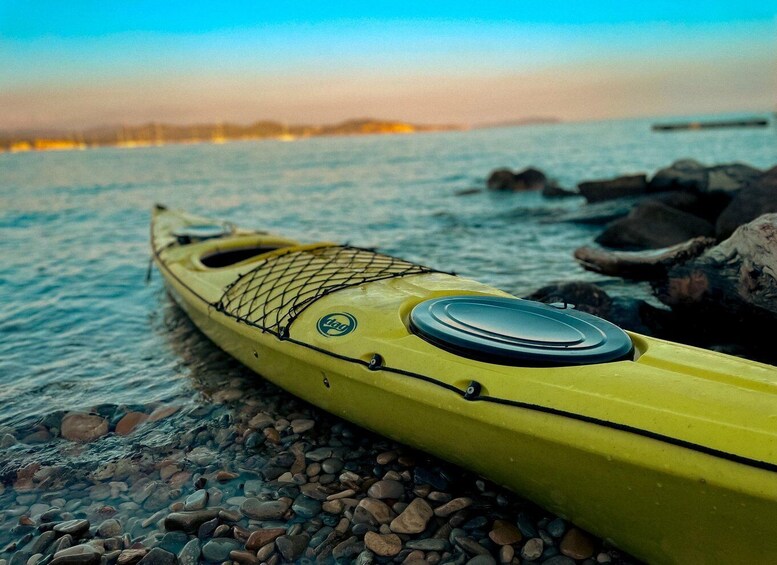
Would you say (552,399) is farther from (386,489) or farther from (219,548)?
(219,548)


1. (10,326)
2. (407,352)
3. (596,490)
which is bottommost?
(10,326)

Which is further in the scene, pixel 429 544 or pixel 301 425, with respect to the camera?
pixel 301 425

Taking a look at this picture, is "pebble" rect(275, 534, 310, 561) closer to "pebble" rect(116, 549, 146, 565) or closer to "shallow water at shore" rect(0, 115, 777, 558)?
"shallow water at shore" rect(0, 115, 777, 558)

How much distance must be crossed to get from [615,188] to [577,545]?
13.1 m

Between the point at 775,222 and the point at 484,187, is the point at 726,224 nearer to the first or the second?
the point at 775,222

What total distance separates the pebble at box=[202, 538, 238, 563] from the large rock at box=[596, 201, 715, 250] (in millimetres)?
8130

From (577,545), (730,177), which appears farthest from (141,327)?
(730,177)

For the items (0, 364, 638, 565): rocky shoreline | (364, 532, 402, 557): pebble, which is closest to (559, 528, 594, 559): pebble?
(0, 364, 638, 565): rocky shoreline

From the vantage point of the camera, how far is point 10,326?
7297mm

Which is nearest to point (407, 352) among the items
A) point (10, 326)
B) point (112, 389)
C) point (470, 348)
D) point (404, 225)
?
point (470, 348)

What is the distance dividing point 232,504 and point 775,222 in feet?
16.1

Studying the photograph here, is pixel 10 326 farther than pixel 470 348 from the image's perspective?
Yes

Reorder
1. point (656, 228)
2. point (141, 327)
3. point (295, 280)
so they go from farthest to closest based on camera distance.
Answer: point (656, 228), point (141, 327), point (295, 280)

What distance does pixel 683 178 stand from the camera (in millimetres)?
12023
